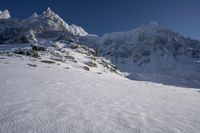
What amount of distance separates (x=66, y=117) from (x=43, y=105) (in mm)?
1861

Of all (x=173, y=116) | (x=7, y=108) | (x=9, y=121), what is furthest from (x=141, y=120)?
(x=7, y=108)

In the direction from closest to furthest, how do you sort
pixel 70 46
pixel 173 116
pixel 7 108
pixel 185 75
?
pixel 7 108
pixel 173 116
pixel 70 46
pixel 185 75

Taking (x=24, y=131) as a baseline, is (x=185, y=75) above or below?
below

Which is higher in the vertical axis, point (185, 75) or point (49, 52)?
point (49, 52)

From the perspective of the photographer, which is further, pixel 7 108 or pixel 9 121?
Answer: pixel 7 108

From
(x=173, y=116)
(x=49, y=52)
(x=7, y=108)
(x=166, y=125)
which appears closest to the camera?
(x=166, y=125)

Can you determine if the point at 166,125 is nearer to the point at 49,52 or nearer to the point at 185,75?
the point at 49,52

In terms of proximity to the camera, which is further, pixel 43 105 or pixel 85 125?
pixel 43 105

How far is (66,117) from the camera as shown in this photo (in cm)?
706

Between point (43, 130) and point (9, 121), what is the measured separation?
1.27 m

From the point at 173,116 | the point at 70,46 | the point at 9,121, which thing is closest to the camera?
the point at 9,121

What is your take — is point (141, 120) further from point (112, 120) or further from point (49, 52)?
point (49, 52)

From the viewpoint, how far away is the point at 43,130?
5.76m

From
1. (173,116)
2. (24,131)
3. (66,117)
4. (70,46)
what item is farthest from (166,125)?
(70,46)
